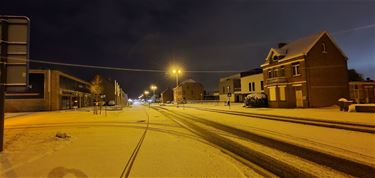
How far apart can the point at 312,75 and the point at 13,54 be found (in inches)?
1356

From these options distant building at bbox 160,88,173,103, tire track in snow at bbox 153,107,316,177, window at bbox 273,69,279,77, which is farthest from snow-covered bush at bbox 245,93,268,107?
distant building at bbox 160,88,173,103

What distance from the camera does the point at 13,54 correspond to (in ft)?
28.3

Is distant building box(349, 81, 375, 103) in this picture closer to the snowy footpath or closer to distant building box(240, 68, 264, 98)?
distant building box(240, 68, 264, 98)

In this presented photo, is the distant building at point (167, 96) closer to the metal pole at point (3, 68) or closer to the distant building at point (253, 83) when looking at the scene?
the distant building at point (253, 83)

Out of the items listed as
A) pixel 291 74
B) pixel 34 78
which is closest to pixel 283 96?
pixel 291 74

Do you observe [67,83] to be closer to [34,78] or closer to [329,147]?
[34,78]

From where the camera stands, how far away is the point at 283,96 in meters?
38.1

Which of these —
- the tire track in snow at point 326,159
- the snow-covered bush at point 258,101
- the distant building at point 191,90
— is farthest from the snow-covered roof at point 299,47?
the distant building at point 191,90

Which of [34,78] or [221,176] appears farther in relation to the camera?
[34,78]

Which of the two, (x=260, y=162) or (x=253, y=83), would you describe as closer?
(x=260, y=162)

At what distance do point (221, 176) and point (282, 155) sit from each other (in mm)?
3208

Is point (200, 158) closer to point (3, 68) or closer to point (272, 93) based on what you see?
point (3, 68)

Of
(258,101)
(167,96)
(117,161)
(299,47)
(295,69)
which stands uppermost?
(299,47)

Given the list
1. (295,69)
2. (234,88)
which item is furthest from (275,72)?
(234,88)
